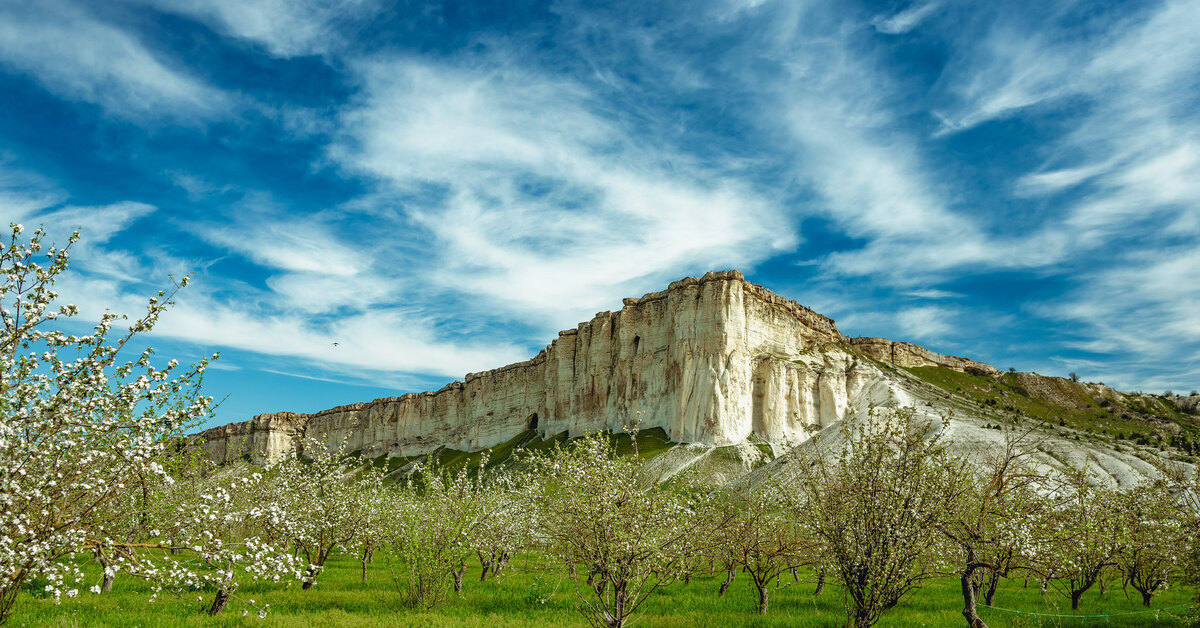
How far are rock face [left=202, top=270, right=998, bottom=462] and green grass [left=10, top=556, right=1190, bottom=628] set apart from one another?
5809 centimetres

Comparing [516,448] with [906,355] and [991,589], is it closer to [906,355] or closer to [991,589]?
[991,589]

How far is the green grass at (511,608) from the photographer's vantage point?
1814cm

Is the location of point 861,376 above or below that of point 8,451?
above

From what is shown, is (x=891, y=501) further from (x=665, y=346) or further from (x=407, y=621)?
(x=665, y=346)

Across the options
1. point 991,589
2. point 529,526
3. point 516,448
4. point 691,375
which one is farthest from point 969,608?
point 691,375

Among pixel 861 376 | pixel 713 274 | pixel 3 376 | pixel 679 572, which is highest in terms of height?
pixel 713 274

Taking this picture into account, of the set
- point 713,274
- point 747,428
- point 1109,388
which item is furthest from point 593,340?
point 1109,388

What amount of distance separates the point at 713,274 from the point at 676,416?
25.9 meters

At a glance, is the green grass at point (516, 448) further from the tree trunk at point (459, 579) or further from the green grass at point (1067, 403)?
the tree trunk at point (459, 579)

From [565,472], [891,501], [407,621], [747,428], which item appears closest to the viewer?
[891,501]

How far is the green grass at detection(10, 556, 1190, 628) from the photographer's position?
714 inches

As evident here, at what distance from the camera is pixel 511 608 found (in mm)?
21953

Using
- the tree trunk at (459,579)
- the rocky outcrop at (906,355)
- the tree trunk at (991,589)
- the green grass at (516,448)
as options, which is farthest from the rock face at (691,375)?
the tree trunk at (459,579)

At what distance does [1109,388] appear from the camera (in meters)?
173
